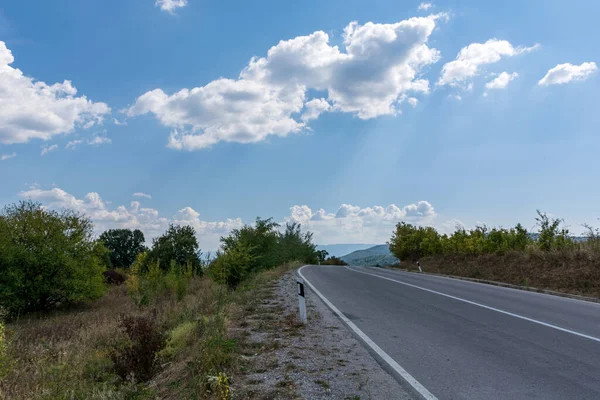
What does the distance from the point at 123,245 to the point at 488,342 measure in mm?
92187

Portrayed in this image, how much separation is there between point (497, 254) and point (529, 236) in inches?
84.9

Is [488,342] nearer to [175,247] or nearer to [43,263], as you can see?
[43,263]

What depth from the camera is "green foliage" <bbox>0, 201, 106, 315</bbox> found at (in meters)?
22.1

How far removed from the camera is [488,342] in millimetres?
6453

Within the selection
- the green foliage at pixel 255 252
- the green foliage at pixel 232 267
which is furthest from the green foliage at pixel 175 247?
the green foliage at pixel 232 267

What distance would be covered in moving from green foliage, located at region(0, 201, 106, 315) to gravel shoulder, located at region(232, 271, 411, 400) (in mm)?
20001

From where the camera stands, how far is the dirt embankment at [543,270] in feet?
48.1

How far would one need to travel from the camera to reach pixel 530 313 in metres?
9.25

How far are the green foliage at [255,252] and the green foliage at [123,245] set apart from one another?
1692 inches

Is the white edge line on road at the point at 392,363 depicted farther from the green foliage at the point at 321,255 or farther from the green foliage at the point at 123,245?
the green foliage at the point at 123,245

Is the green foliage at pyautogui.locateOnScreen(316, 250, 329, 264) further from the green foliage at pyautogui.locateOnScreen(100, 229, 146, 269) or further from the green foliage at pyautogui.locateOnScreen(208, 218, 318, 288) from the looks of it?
the green foliage at pyautogui.locateOnScreen(100, 229, 146, 269)

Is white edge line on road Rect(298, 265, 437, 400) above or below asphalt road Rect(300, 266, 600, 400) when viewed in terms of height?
above

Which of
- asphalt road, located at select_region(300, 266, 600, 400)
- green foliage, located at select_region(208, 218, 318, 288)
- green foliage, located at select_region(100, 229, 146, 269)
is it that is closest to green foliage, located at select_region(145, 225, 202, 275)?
green foliage, located at select_region(208, 218, 318, 288)

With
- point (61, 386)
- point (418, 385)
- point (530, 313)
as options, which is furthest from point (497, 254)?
point (61, 386)
